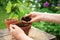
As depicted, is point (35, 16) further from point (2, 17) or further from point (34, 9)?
point (2, 17)

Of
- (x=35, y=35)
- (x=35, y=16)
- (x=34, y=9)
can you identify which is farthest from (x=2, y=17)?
(x=35, y=16)

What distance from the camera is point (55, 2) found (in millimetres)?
3902

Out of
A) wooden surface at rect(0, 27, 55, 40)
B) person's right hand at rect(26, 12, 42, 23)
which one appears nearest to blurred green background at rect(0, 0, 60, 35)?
person's right hand at rect(26, 12, 42, 23)

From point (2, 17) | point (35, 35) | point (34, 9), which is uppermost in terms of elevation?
point (35, 35)

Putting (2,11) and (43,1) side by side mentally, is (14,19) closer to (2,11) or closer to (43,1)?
(43,1)

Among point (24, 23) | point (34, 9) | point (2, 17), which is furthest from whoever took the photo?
point (2, 17)

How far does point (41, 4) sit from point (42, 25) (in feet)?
3.41

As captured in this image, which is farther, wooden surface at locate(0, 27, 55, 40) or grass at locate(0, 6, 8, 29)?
grass at locate(0, 6, 8, 29)

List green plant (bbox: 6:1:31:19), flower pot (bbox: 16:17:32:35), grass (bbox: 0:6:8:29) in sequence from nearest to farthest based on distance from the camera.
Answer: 1. flower pot (bbox: 16:17:32:35)
2. green plant (bbox: 6:1:31:19)
3. grass (bbox: 0:6:8:29)

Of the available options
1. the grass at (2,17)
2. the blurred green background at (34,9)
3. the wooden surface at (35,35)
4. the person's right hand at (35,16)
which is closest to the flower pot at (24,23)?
the person's right hand at (35,16)

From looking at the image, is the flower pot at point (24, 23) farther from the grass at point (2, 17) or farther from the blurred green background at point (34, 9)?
the grass at point (2, 17)

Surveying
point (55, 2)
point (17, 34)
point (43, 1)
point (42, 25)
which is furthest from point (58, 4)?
point (17, 34)

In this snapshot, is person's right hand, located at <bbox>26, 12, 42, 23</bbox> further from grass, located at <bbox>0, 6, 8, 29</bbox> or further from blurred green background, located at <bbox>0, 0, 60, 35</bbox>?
grass, located at <bbox>0, 6, 8, 29</bbox>

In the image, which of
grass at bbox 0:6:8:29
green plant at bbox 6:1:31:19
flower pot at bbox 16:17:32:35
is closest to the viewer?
flower pot at bbox 16:17:32:35
